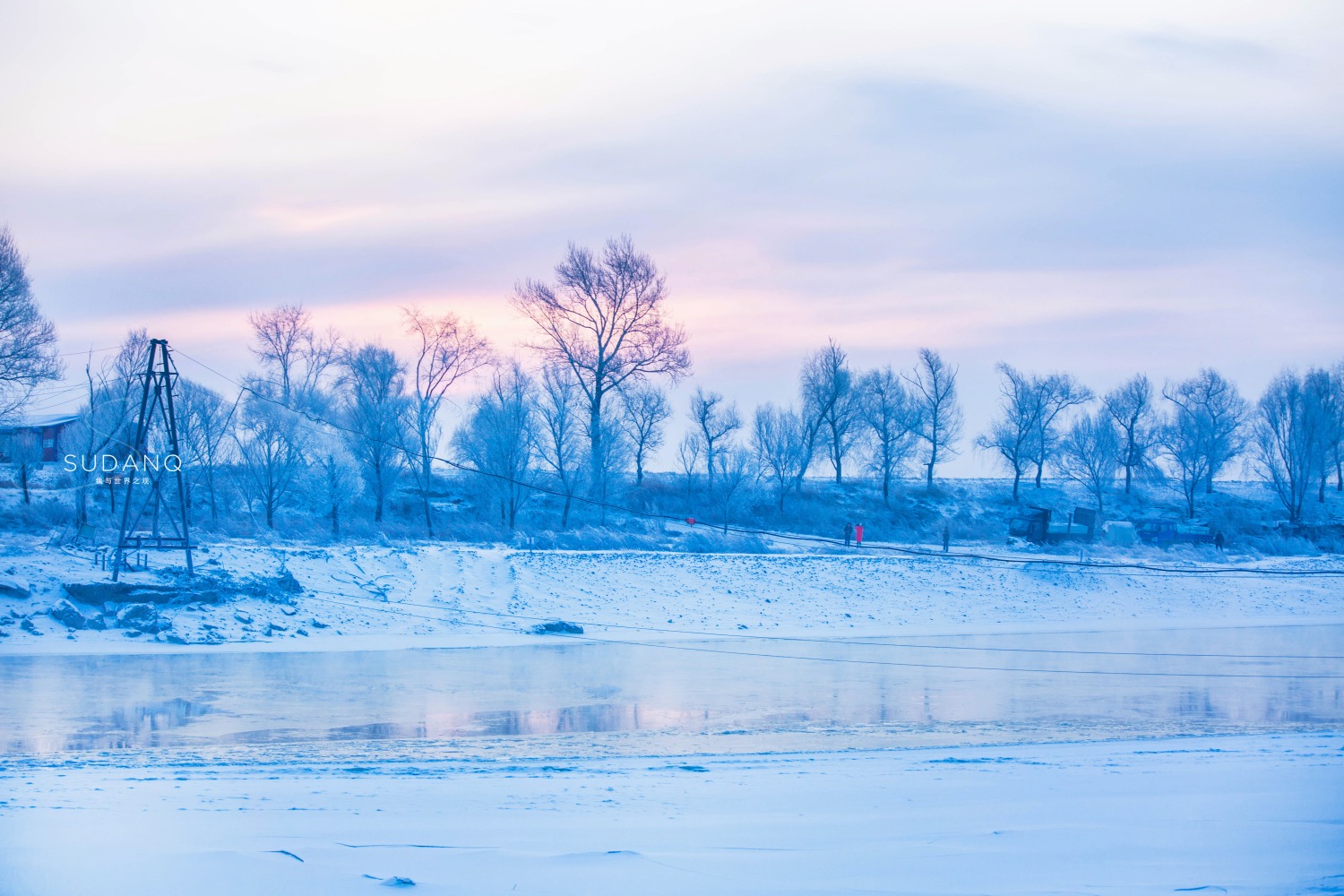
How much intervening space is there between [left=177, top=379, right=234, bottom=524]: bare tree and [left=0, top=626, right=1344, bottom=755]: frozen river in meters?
22.1

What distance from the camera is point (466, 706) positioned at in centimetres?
1652

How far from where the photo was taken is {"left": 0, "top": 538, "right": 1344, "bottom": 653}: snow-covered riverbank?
2416 centimetres

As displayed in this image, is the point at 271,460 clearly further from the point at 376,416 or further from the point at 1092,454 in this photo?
the point at 1092,454

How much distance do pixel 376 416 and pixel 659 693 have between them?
33.5 m

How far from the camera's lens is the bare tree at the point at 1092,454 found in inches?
2736

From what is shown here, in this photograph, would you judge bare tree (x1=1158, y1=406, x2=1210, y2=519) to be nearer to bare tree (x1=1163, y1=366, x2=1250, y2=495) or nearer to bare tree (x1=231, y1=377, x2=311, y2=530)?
bare tree (x1=1163, y1=366, x2=1250, y2=495)

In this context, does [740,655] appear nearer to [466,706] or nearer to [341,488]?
[466,706]

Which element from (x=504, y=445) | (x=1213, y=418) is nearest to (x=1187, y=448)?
(x=1213, y=418)

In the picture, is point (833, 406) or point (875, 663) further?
point (833, 406)

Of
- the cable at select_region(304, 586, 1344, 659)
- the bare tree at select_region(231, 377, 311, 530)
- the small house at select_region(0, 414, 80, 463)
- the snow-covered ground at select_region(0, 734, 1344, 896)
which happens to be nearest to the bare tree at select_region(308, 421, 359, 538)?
the bare tree at select_region(231, 377, 311, 530)

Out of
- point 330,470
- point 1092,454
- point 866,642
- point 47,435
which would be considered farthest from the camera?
point 1092,454

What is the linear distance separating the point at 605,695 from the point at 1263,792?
1035cm

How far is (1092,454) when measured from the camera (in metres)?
69.8

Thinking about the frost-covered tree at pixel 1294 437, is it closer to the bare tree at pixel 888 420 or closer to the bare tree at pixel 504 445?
the bare tree at pixel 888 420
